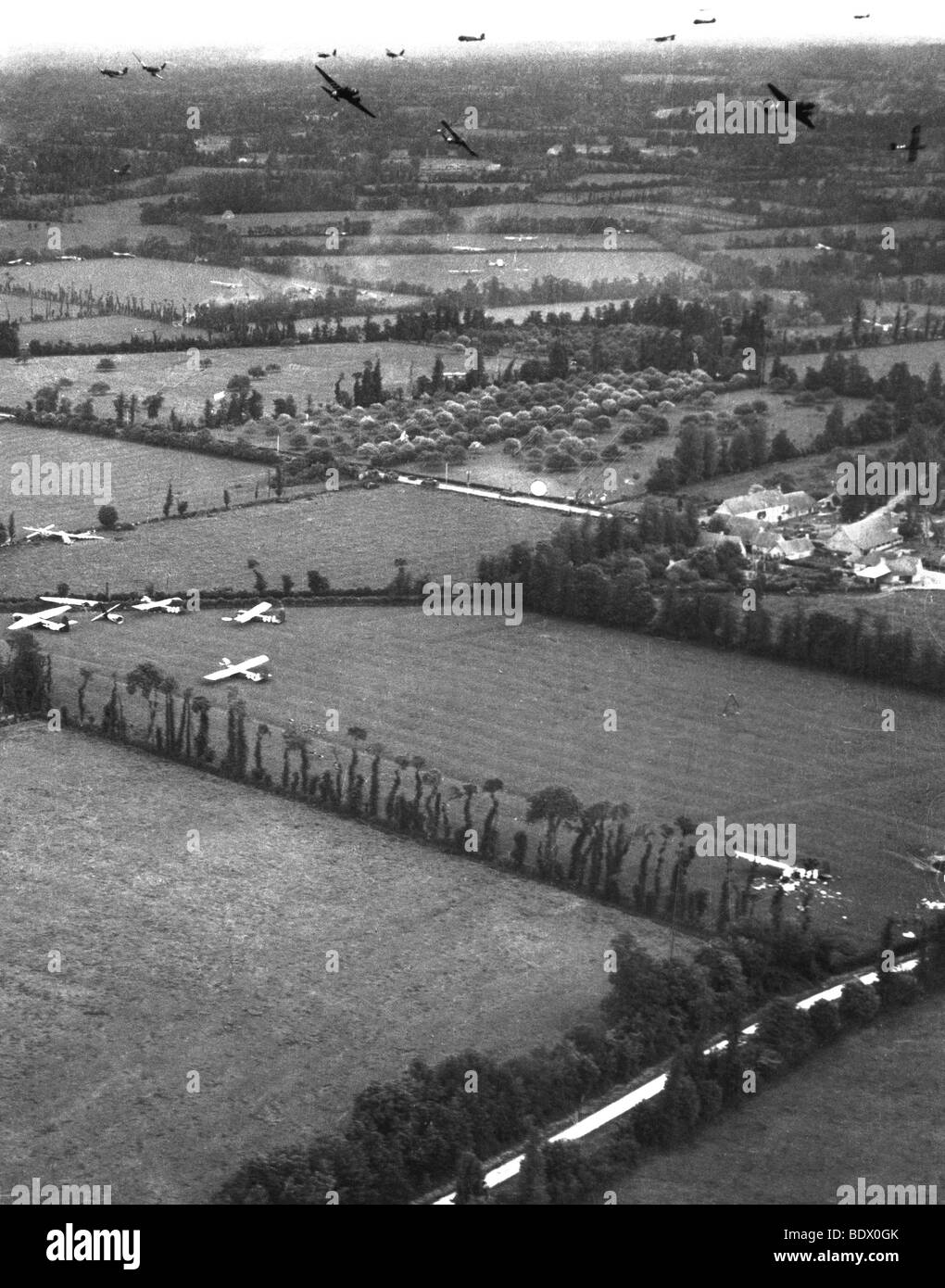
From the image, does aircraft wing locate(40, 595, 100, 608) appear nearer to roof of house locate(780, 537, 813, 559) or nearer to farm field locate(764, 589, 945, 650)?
farm field locate(764, 589, 945, 650)

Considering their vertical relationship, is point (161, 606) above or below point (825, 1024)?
above

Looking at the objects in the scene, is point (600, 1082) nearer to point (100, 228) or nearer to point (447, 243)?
point (447, 243)

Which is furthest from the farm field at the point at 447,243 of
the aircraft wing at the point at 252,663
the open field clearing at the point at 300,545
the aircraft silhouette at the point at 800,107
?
the aircraft wing at the point at 252,663

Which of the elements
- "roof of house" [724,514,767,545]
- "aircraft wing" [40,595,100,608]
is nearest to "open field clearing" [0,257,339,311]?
"roof of house" [724,514,767,545]

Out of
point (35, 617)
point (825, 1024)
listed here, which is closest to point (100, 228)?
point (35, 617)

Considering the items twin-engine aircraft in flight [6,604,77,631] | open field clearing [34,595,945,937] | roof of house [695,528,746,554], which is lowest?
open field clearing [34,595,945,937]

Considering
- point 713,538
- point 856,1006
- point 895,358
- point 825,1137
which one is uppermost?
point 895,358

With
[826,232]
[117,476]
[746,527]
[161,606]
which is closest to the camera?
[161,606]
